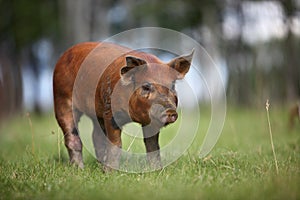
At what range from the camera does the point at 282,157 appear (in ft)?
21.6

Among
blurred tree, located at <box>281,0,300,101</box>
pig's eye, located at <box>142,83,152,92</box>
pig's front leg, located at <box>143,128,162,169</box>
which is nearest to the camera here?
pig's eye, located at <box>142,83,152,92</box>

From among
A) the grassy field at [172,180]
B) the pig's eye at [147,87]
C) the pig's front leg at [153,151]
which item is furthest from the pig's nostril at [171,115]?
the pig's front leg at [153,151]

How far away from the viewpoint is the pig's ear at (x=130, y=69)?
211 inches

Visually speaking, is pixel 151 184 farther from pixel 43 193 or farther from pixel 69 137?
pixel 69 137

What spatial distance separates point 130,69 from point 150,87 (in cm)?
35

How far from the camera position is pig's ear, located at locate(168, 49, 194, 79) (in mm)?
5664

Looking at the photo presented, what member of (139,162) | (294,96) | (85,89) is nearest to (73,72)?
(85,89)

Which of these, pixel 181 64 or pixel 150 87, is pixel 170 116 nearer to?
pixel 150 87

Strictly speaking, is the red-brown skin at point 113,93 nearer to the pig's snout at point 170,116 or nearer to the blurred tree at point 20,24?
the pig's snout at point 170,116

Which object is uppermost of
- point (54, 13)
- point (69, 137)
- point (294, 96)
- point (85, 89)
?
point (54, 13)

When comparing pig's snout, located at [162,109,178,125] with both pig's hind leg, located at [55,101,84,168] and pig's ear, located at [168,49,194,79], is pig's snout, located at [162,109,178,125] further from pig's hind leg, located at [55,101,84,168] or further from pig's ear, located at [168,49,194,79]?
pig's hind leg, located at [55,101,84,168]

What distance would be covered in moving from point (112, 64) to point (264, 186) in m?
2.35

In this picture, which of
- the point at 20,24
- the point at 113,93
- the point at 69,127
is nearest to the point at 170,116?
the point at 113,93

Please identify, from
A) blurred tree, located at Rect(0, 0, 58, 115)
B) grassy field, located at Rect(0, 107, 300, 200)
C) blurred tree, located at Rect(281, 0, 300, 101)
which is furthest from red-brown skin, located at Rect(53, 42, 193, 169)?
blurred tree, located at Rect(0, 0, 58, 115)
